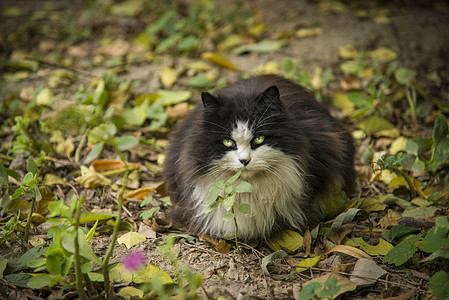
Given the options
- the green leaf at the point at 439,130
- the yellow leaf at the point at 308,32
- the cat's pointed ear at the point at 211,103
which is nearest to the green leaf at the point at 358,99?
the green leaf at the point at 439,130

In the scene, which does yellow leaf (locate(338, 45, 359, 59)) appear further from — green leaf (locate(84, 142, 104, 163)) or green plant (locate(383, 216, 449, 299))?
green leaf (locate(84, 142, 104, 163))

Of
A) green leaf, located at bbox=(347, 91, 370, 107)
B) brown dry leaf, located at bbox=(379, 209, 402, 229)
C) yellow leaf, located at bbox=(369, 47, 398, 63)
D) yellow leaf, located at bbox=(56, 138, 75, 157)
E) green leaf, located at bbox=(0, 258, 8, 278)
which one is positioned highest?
yellow leaf, located at bbox=(369, 47, 398, 63)

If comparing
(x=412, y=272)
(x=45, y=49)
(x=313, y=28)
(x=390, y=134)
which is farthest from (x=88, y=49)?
(x=412, y=272)

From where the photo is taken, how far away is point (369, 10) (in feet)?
18.6

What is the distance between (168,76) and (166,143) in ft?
2.97

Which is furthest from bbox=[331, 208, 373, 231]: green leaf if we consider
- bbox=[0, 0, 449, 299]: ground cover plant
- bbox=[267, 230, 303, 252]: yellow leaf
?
bbox=[267, 230, 303, 252]: yellow leaf

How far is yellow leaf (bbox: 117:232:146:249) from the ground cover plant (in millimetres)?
11

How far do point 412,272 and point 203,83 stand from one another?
263cm

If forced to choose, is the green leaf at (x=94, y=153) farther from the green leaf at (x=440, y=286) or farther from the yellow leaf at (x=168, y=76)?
the green leaf at (x=440, y=286)

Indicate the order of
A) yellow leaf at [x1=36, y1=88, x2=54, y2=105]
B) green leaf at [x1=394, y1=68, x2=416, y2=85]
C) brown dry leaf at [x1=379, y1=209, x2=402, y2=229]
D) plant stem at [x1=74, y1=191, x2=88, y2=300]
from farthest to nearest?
green leaf at [x1=394, y1=68, x2=416, y2=85] < yellow leaf at [x1=36, y1=88, x2=54, y2=105] < brown dry leaf at [x1=379, y1=209, x2=402, y2=229] < plant stem at [x1=74, y1=191, x2=88, y2=300]

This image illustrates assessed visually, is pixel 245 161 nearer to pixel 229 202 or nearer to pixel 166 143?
pixel 229 202

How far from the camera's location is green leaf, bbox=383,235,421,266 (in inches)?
97.3

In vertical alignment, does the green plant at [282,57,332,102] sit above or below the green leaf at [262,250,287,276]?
above

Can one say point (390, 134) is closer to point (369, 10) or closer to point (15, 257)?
point (369, 10)
